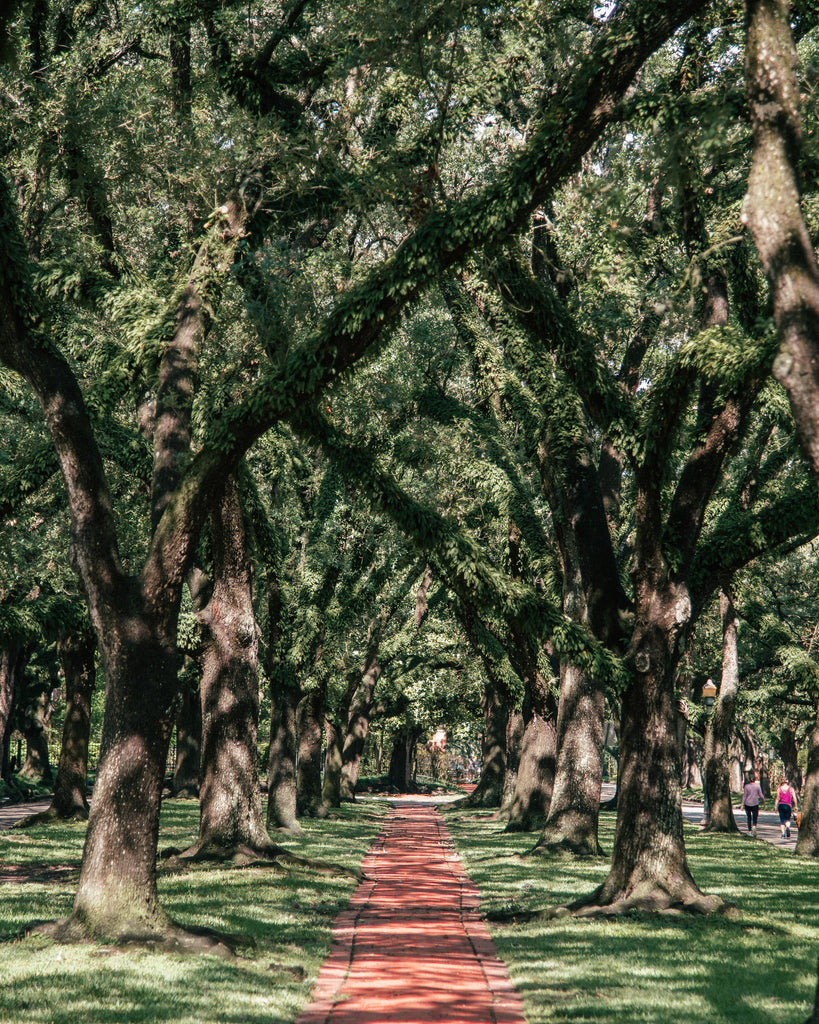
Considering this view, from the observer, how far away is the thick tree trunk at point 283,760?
2050 cm

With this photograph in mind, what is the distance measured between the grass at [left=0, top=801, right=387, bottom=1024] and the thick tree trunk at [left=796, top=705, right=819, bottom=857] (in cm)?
979

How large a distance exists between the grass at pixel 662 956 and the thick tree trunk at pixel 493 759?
18487 millimetres

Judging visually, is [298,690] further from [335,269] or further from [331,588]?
[335,269]

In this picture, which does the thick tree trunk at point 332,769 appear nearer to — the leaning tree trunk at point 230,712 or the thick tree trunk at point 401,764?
the leaning tree trunk at point 230,712

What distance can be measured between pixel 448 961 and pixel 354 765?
90.0 ft

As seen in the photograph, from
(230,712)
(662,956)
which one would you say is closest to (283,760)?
(230,712)

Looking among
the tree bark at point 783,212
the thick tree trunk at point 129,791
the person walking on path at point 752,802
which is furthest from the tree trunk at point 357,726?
the tree bark at point 783,212

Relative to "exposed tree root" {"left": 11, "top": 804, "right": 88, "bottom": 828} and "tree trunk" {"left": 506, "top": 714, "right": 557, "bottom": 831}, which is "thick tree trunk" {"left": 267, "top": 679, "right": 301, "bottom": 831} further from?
"tree trunk" {"left": 506, "top": 714, "right": 557, "bottom": 831}

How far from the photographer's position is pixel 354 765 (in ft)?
116

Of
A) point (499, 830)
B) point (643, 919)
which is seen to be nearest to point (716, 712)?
point (499, 830)

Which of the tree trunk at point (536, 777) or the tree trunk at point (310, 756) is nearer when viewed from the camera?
the tree trunk at point (536, 777)

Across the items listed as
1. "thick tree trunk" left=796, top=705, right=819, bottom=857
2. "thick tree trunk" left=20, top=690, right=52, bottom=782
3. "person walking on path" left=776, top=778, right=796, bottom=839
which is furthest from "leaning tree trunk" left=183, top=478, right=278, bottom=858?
"thick tree trunk" left=20, top=690, right=52, bottom=782

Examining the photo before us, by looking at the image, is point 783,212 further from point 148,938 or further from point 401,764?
point 401,764

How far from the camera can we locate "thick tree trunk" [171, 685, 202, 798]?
3425 cm
